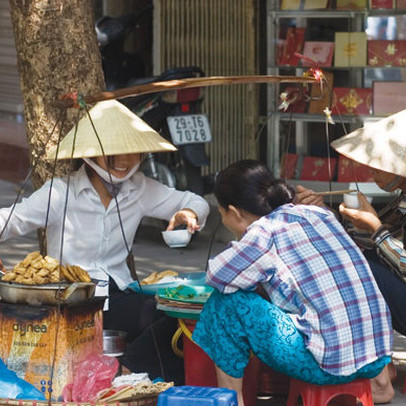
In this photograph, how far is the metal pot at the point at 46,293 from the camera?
4.22 m

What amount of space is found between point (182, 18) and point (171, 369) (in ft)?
15.2

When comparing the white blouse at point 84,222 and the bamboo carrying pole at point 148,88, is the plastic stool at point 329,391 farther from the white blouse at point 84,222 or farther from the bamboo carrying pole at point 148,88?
the bamboo carrying pole at point 148,88

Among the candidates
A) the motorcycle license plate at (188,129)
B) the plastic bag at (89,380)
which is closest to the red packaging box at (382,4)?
the motorcycle license plate at (188,129)

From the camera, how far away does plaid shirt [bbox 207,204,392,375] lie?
399 centimetres

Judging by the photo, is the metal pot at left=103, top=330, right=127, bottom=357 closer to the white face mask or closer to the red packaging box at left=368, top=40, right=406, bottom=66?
the white face mask

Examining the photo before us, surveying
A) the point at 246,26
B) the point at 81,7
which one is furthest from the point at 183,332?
the point at 246,26

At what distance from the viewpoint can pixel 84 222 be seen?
4.78 metres

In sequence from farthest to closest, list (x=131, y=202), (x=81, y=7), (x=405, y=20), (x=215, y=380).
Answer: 1. (x=405, y=20)
2. (x=81, y=7)
3. (x=131, y=202)
4. (x=215, y=380)

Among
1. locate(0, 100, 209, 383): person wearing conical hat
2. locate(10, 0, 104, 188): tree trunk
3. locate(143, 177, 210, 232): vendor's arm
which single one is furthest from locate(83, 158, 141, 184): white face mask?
locate(10, 0, 104, 188): tree trunk

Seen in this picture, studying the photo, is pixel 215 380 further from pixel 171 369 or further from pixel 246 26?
pixel 246 26

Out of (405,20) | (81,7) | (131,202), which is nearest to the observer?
(131,202)

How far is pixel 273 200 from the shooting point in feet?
13.7

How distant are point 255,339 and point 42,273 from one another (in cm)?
84

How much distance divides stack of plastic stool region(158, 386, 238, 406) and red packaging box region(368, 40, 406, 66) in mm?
4398
